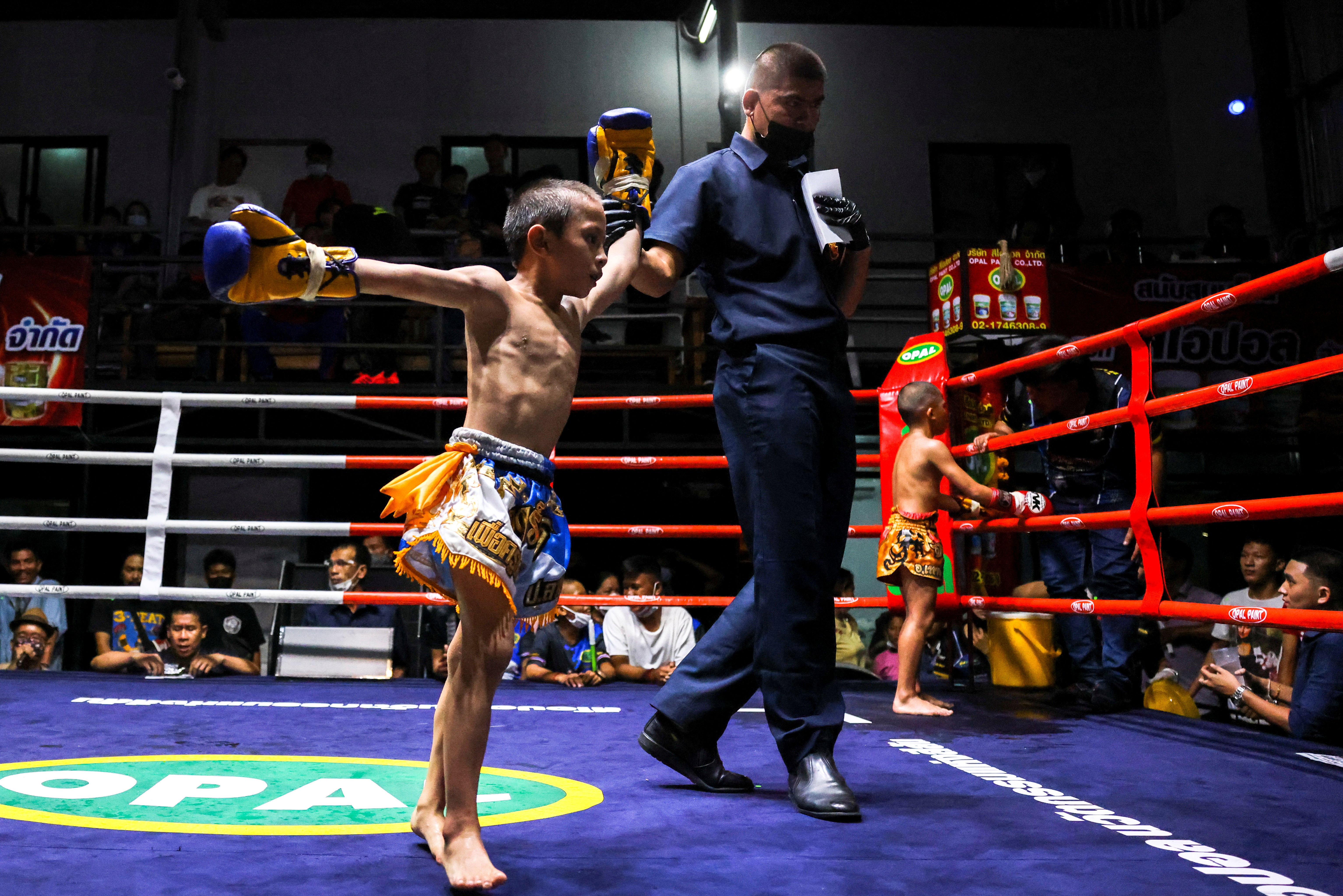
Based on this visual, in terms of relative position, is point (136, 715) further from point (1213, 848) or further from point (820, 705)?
point (1213, 848)

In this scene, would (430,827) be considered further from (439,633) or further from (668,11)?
(668,11)

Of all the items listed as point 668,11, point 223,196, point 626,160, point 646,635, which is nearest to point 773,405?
point 626,160

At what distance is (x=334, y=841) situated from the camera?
4.54 ft

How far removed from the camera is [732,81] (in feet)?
24.9

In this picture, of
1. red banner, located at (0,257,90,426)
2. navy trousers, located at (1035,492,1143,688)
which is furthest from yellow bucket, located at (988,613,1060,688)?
red banner, located at (0,257,90,426)

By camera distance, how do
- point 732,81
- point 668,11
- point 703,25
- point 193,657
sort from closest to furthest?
point 193,657 < point 732,81 < point 703,25 < point 668,11

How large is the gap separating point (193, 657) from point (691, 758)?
256 centimetres

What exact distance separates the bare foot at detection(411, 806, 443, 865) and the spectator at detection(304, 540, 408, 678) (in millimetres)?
2180

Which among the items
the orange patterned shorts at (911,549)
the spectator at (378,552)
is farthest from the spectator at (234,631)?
the orange patterned shorts at (911,549)

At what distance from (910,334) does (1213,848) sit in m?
7.61

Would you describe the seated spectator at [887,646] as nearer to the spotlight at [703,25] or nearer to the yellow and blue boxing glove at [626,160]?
the yellow and blue boxing glove at [626,160]

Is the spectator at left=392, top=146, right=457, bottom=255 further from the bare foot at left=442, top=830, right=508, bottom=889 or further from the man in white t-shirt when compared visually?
the bare foot at left=442, top=830, right=508, bottom=889

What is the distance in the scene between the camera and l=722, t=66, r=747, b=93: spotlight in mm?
7562

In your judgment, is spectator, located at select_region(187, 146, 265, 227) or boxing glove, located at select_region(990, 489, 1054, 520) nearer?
boxing glove, located at select_region(990, 489, 1054, 520)
